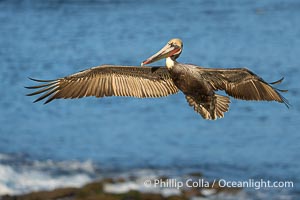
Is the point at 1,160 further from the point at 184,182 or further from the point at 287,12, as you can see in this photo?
the point at 287,12

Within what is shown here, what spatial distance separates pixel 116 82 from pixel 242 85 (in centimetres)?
143

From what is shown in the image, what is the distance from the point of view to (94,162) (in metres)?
19.1

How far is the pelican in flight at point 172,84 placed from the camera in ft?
32.3

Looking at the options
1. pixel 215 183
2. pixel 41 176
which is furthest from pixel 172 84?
pixel 41 176

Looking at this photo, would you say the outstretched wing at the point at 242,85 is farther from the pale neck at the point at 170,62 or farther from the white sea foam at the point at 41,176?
the white sea foam at the point at 41,176

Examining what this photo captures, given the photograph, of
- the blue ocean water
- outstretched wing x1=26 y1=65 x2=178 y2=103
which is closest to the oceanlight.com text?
the blue ocean water

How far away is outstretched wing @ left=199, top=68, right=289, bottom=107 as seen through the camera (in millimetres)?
10016

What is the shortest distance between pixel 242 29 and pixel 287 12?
8.66ft

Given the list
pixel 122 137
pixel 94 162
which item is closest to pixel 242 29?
pixel 122 137

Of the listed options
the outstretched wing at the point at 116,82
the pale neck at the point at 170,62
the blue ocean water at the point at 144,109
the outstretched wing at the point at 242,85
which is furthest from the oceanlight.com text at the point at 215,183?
the pale neck at the point at 170,62

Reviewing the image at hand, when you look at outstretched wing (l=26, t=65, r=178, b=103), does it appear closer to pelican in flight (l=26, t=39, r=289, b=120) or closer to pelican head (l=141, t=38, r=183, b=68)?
pelican in flight (l=26, t=39, r=289, b=120)

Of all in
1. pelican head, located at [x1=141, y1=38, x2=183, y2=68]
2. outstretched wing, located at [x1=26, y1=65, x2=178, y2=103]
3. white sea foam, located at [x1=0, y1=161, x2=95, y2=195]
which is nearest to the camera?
pelican head, located at [x1=141, y1=38, x2=183, y2=68]

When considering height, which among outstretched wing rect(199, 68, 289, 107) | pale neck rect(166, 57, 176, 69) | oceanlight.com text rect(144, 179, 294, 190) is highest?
pale neck rect(166, 57, 176, 69)

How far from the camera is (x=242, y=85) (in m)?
10.1
